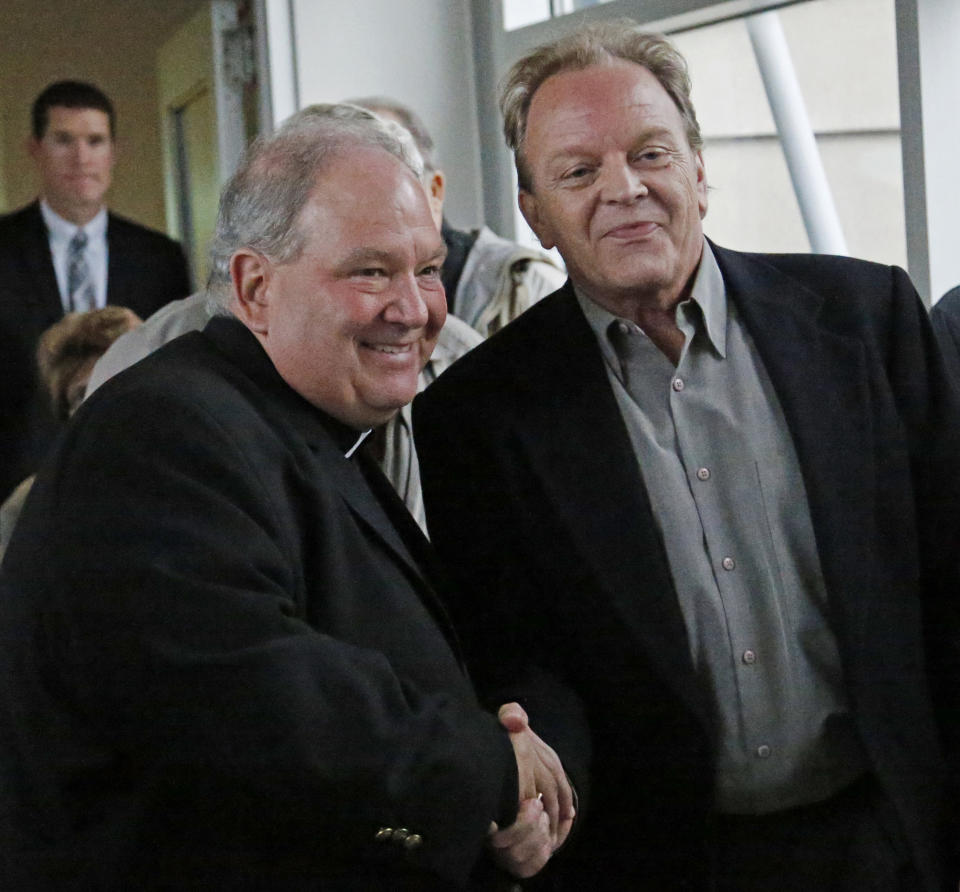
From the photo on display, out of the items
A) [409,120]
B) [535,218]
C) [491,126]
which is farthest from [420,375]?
[491,126]

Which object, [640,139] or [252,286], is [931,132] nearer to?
[640,139]

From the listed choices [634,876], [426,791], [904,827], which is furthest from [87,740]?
[904,827]

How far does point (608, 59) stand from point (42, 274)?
2.77 metres

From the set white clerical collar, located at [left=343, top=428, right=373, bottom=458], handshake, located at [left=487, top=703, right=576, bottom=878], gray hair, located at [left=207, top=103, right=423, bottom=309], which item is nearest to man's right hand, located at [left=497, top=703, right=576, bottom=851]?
handshake, located at [left=487, top=703, right=576, bottom=878]

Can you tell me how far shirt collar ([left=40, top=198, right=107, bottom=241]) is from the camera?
4246mm

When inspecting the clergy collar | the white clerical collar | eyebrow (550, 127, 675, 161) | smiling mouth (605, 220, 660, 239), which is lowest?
the white clerical collar

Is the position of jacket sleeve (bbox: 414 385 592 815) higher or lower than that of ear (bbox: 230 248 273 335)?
lower

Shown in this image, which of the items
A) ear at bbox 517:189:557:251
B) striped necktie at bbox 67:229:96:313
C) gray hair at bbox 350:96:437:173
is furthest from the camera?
striped necktie at bbox 67:229:96:313

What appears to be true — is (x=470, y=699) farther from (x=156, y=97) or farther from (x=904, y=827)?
(x=156, y=97)

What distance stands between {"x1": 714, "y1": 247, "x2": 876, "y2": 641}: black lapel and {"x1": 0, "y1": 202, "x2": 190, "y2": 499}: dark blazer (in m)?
2.68

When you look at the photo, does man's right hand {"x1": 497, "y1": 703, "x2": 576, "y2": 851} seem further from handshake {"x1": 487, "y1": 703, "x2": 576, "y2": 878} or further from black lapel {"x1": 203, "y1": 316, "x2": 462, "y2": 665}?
black lapel {"x1": 203, "y1": 316, "x2": 462, "y2": 665}

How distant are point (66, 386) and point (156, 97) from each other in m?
2.37

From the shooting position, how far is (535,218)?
1.88m

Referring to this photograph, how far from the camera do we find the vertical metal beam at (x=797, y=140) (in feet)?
9.73
